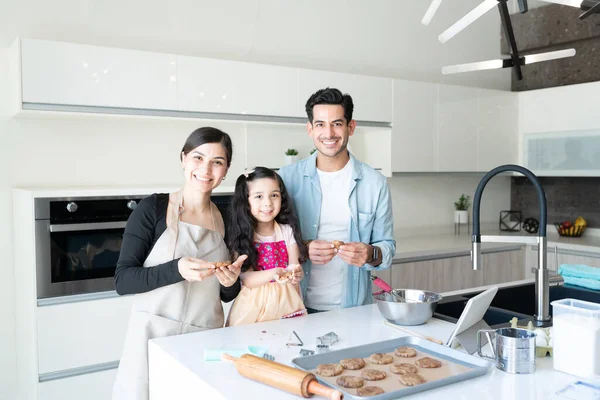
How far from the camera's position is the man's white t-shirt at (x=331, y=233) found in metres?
2.39

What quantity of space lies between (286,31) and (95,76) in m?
1.59

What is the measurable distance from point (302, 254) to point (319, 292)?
9.6 inches

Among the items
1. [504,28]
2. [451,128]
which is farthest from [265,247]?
[451,128]

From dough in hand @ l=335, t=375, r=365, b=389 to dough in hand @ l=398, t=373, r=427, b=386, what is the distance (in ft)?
0.30

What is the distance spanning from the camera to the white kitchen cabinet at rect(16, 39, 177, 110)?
3025 millimetres

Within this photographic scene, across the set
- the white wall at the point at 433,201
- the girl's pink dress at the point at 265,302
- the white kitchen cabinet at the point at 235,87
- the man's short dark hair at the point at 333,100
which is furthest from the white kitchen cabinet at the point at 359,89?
the girl's pink dress at the point at 265,302

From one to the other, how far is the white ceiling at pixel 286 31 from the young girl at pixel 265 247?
1.95 m

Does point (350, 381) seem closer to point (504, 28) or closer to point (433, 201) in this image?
point (504, 28)

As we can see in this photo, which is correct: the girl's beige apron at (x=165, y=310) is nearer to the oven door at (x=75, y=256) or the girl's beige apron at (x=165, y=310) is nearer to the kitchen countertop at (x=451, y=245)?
the oven door at (x=75, y=256)

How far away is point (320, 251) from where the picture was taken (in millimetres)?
2166

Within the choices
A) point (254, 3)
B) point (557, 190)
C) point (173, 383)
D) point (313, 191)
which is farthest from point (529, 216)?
point (173, 383)

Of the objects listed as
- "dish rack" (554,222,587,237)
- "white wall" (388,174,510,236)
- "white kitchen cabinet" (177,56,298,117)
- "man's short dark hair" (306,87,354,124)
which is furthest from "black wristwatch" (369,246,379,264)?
"dish rack" (554,222,587,237)

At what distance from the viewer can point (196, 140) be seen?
1972 mm

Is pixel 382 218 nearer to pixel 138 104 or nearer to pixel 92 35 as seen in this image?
pixel 138 104
